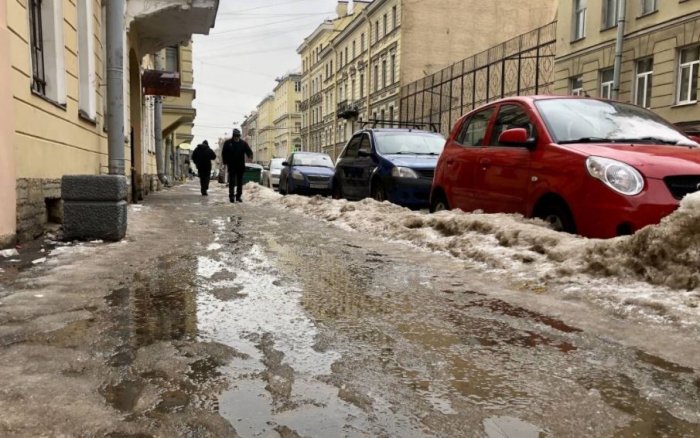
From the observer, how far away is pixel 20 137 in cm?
594

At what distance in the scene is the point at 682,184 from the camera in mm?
4602

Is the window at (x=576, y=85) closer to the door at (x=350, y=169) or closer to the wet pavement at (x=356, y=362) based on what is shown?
the door at (x=350, y=169)

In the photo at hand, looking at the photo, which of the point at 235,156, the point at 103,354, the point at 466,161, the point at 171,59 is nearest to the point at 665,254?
the point at 466,161

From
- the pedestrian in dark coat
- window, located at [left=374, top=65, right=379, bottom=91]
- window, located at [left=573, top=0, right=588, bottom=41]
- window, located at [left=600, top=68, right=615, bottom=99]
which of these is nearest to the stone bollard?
the pedestrian in dark coat

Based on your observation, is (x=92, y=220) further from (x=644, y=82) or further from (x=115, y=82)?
(x=644, y=82)

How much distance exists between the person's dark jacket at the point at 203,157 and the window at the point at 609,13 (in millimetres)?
15184

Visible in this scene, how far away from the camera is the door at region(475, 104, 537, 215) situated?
5887 mm

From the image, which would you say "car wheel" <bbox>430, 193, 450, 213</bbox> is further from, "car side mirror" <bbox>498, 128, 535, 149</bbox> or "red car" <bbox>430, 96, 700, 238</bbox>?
"car side mirror" <bbox>498, 128, 535, 149</bbox>

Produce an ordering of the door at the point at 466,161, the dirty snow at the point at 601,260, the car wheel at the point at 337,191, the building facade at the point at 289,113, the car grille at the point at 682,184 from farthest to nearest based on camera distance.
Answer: the building facade at the point at 289,113
the car wheel at the point at 337,191
the door at the point at 466,161
the car grille at the point at 682,184
the dirty snow at the point at 601,260

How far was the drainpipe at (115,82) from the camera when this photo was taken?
8867 millimetres

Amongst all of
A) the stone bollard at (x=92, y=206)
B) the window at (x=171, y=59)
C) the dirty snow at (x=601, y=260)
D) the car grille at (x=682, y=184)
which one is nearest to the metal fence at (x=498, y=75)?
the window at (x=171, y=59)

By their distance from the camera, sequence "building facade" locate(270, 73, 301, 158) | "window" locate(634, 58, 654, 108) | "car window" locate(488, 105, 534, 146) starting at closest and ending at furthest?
"car window" locate(488, 105, 534, 146)
"window" locate(634, 58, 654, 108)
"building facade" locate(270, 73, 301, 158)

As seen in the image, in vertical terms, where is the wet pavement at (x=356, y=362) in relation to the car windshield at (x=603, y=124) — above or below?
below

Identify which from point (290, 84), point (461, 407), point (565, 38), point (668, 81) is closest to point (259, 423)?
point (461, 407)
